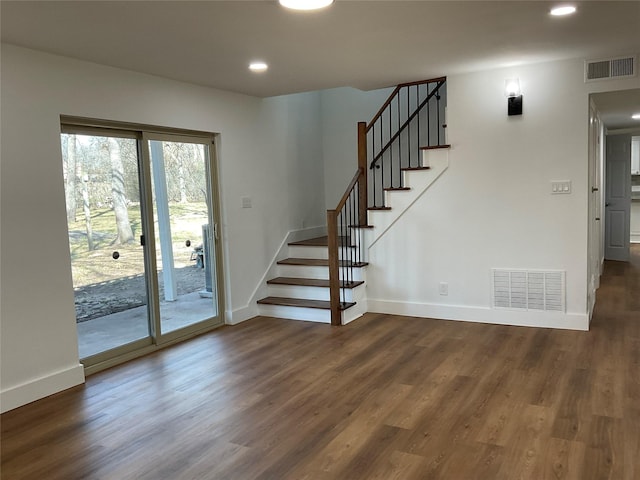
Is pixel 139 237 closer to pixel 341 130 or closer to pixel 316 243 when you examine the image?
pixel 316 243

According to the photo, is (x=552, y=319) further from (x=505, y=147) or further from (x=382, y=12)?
(x=382, y=12)

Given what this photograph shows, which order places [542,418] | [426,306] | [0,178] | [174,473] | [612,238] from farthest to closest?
[612,238] → [426,306] → [0,178] → [542,418] → [174,473]

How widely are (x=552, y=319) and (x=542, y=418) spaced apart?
206cm

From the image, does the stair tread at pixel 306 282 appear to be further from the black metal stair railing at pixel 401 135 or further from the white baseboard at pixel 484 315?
the black metal stair railing at pixel 401 135

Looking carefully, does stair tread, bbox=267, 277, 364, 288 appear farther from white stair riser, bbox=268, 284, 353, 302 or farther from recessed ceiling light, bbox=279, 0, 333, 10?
recessed ceiling light, bbox=279, 0, 333, 10

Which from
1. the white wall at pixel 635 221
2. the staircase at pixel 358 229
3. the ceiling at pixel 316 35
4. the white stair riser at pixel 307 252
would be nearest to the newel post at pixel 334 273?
the staircase at pixel 358 229

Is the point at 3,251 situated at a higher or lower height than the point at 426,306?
higher

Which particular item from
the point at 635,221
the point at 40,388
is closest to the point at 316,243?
the point at 40,388

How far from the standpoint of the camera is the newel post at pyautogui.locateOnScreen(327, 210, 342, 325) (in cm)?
510

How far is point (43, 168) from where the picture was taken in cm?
355

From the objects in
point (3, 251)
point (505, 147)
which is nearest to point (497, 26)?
point (505, 147)

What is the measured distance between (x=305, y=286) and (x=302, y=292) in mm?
106

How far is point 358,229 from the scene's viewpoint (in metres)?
5.64

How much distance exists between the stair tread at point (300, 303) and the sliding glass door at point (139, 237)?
619mm
